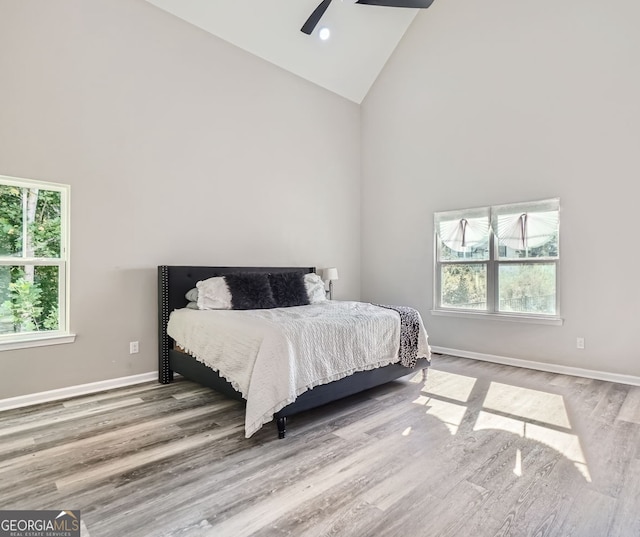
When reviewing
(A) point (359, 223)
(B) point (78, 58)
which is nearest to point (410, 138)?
(A) point (359, 223)

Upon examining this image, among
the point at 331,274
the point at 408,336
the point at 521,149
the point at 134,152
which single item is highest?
the point at 521,149

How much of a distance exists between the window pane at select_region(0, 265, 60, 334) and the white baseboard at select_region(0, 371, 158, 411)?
0.55 metres

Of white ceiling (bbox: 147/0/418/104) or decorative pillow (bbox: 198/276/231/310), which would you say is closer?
decorative pillow (bbox: 198/276/231/310)

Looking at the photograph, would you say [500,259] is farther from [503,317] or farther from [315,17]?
[315,17]

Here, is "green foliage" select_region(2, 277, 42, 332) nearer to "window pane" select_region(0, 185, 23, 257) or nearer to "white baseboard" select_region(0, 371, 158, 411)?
"window pane" select_region(0, 185, 23, 257)

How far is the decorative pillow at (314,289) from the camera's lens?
441 centimetres

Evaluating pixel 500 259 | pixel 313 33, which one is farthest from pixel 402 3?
pixel 500 259

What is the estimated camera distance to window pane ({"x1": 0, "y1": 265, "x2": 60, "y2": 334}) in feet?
10.2

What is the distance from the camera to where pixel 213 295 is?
373 centimetres

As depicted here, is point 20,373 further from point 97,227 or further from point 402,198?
point 402,198

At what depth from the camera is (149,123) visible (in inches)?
150

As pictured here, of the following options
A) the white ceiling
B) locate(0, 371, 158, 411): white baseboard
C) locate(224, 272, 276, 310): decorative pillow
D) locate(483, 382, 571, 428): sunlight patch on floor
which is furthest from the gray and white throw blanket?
the white ceiling

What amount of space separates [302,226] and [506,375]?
314 centimetres

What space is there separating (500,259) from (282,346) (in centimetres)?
340
